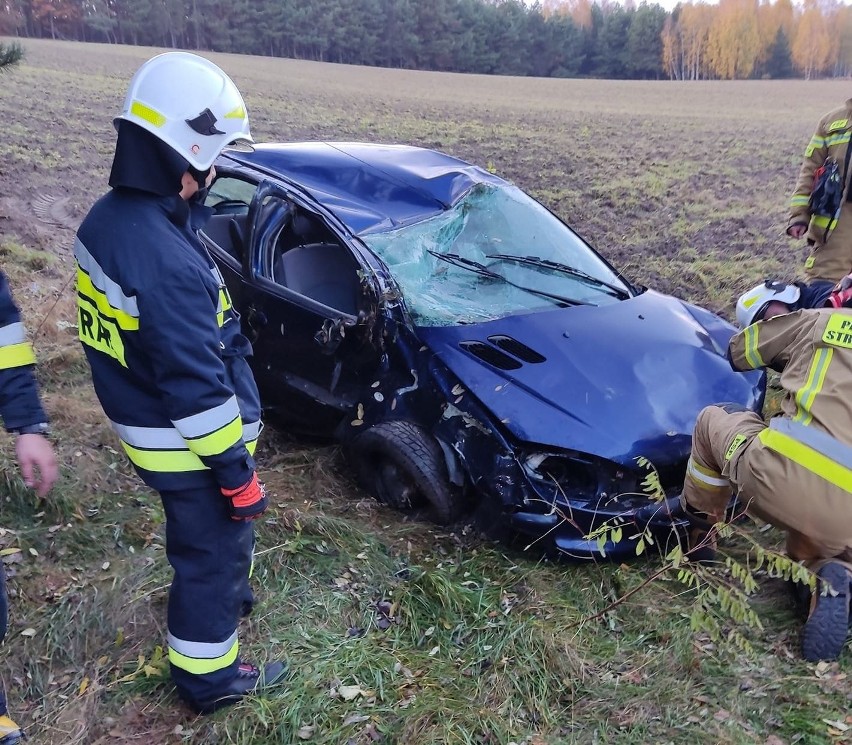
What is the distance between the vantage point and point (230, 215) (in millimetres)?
4320

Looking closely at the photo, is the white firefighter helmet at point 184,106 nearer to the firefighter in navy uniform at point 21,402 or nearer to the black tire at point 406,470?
the firefighter in navy uniform at point 21,402

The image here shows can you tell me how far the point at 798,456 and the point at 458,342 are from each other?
1431mm

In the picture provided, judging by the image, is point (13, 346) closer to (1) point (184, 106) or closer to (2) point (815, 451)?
(1) point (184, 106)

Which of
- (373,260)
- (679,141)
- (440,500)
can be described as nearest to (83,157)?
(373,260)

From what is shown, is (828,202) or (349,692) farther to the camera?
(828,202)

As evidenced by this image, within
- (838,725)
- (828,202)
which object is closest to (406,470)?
(838,725)

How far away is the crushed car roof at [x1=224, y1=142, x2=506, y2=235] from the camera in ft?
12.7

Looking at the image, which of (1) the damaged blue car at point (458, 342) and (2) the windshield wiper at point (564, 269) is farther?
(2) the windshield wiper at point (564, 269)

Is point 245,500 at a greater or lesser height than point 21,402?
lesser

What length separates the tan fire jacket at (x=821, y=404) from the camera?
8.01 ft

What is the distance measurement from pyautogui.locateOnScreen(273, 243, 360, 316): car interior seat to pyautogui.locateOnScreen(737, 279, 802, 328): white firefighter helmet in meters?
1.85

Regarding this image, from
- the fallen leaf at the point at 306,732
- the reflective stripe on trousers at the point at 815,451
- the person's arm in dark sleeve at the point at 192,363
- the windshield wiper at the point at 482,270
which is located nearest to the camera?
the person's arm in dark sleeve at the point at 192,363

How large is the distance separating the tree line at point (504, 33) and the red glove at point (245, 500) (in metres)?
22.0

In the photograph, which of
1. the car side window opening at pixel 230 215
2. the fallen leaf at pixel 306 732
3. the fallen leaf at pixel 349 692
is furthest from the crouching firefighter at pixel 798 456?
the car side window opening at pixel 230 215
